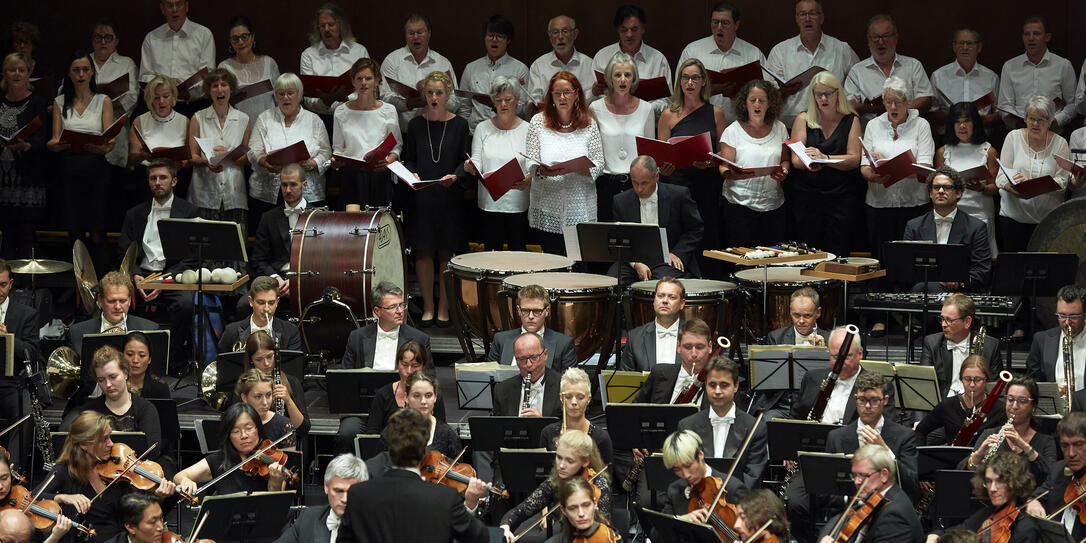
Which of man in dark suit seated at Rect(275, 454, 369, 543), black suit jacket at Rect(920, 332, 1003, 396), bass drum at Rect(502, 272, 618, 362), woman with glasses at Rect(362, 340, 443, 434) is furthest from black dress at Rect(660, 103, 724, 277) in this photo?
man in dark suit seated at Rect(275, 454, 369, 543)

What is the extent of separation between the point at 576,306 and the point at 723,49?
2581 millimetres

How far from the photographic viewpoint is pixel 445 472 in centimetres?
675

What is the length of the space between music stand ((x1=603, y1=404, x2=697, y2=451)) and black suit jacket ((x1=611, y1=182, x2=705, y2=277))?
2.18 m

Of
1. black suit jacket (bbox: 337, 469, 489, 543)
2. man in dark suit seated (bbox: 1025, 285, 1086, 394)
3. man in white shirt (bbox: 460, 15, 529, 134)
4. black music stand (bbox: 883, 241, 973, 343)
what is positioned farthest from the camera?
man in white shirt (bbox: 460, 15, 529, 134)

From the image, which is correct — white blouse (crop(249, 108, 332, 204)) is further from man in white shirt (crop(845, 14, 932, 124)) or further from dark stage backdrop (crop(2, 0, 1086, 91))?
man in white shirt (crop(845, 14, 932, 124))

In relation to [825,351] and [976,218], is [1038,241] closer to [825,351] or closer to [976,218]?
[976,218]

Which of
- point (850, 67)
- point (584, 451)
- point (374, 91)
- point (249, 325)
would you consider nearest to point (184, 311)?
point (249, 325)

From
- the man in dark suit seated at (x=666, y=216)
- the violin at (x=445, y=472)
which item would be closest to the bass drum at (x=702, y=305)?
the man in dark suit seated at (x=666, y=216)

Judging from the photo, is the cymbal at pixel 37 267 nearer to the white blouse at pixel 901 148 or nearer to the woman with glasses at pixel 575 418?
the woman with glasses at pixel 575 418

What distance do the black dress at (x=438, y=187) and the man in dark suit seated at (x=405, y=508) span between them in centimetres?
401

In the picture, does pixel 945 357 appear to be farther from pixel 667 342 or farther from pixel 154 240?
pixel 154 240

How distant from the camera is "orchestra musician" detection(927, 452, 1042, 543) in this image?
6203mm

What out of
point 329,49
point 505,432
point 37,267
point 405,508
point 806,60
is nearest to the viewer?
point 405,508

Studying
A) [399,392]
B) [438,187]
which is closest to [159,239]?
[438,187]
